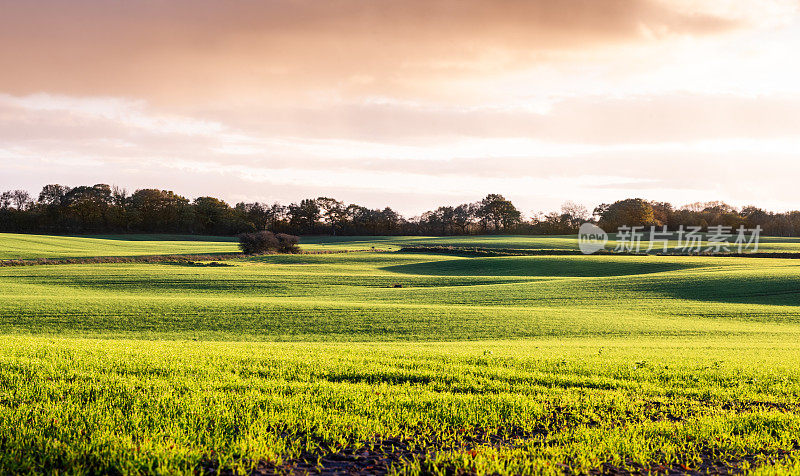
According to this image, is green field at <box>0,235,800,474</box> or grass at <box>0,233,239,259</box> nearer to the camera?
green field at <box>0,235,800,474</box>

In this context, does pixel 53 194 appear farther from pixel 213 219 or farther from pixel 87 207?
pixel 213 219

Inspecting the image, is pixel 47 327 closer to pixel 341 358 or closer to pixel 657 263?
pixel 341 358

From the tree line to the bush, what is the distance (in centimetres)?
4235

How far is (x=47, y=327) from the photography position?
2211 centimetres

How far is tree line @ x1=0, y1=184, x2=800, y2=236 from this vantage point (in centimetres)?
11131

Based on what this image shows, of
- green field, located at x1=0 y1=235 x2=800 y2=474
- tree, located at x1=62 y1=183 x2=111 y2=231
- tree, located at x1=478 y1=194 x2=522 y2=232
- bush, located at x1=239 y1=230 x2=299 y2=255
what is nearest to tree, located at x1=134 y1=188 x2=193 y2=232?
tree, located at x1=62 y1=183 x2=111 y2=231

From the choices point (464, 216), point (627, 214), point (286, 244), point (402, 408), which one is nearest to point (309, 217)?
point (464, 216)

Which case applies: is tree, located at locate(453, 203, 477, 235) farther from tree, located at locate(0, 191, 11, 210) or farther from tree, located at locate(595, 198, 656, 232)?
tree, located at locate(0, 191, 11, 210)

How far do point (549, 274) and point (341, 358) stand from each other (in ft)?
146

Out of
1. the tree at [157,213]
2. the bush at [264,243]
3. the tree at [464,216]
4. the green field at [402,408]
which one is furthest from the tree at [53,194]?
the green field at [402,408]

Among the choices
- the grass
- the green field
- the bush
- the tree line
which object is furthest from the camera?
the tree line

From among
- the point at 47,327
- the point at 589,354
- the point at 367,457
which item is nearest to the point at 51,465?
the point at 367,457

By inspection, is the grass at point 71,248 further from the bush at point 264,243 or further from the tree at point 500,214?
the tree at point 500,214

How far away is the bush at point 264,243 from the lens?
68625 mm
